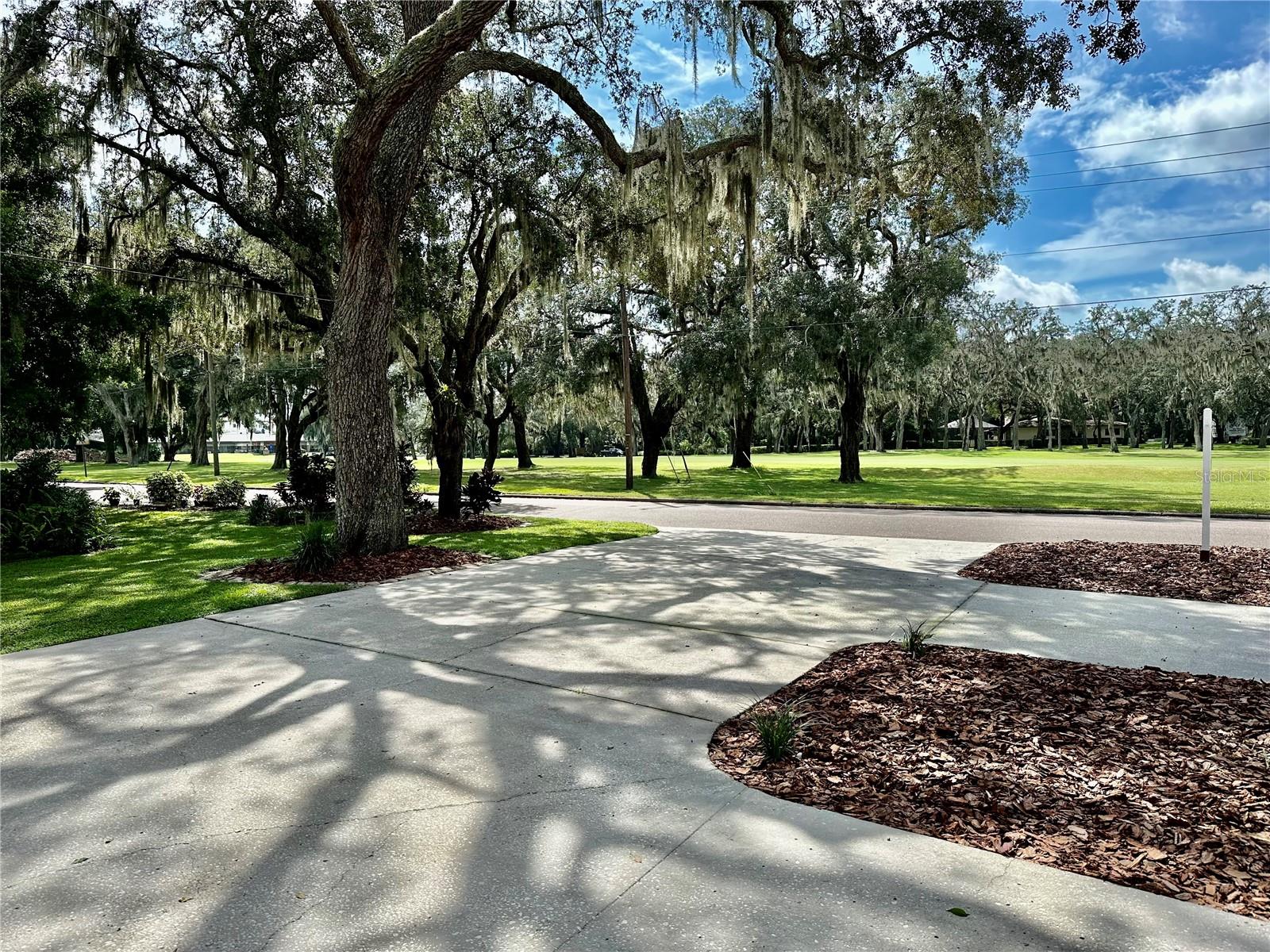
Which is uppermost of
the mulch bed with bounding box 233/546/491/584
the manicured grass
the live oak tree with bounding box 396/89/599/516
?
the live oak tree with bounding box 396/89/599/516

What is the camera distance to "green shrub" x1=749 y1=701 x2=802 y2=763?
315 centimetres

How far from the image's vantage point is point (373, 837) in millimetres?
2492

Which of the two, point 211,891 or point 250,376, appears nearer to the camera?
point 211,891

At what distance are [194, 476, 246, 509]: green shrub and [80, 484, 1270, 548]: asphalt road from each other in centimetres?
671

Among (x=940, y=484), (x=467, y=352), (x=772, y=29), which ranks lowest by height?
(x=940, y=484)

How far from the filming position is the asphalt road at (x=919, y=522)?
10984 mm

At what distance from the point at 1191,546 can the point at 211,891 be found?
10353 mm

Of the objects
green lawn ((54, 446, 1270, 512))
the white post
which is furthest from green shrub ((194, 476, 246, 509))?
the white post

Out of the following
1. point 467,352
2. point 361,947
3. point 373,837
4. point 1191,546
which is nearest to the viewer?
point 361,947

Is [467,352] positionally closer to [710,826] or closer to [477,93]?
[477,93]

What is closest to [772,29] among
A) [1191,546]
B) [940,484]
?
[1191,546]

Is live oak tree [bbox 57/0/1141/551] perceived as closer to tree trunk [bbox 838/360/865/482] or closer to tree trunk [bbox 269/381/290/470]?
tree trunk [bbox 838/360/865/482]

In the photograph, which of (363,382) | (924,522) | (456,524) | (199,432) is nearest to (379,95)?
(363,382)

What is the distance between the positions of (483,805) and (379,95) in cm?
752
